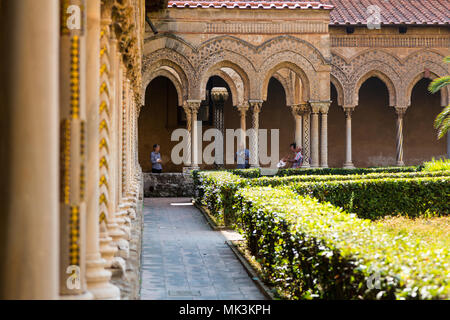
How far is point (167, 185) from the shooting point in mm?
19281

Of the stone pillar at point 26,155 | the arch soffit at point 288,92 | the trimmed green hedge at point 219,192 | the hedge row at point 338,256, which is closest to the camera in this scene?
the stone pillar at point 26,155

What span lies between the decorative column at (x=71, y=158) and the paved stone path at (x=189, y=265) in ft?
11.6

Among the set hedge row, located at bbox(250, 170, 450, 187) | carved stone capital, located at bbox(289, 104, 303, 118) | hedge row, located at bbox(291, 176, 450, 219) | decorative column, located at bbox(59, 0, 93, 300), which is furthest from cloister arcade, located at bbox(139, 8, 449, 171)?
decorative column, located at bbox(59, 0, 93, 300)

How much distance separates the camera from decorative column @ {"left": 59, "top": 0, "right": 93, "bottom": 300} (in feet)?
9.98

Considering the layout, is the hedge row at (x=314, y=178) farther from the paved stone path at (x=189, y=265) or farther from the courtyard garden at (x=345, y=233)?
the paved stone path at (x=189, y=265)

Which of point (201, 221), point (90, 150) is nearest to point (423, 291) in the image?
point (90, 150)

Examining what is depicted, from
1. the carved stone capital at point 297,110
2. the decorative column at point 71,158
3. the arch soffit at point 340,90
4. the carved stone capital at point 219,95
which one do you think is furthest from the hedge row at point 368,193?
the carved stone capital at point 219,95

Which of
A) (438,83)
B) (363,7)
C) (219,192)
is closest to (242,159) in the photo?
(438,83)

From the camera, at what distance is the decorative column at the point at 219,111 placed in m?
23.0

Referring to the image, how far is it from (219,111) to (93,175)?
1985 centimetres

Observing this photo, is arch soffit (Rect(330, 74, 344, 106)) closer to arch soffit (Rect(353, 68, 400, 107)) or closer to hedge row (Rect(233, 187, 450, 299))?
arch soffit (Rect(353, 68, 400, 107))

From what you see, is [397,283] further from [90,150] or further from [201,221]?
[201,221]

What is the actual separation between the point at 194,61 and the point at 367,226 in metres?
14.3
